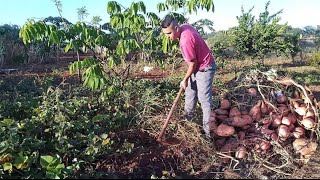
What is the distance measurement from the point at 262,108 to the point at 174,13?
1855mm

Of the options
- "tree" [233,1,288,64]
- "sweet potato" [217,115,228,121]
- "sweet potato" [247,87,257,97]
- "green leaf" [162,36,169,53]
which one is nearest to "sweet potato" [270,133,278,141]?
"sweet potato" [217,115,228,121]

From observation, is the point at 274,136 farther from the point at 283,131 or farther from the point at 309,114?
the point at 309,114

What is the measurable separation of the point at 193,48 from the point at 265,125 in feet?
4.23

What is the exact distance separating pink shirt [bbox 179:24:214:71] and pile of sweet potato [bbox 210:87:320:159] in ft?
2.22

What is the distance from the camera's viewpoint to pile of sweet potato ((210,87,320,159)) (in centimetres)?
416

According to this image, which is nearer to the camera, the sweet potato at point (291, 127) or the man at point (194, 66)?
the man at point (194, 66)

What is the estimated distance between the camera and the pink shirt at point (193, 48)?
4027 mm

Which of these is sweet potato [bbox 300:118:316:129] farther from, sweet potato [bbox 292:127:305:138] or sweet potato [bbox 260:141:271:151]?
sweet potato [bbox 260:141:271:151]

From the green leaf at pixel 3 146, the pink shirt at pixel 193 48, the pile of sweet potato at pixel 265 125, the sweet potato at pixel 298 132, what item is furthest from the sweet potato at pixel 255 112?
the green leaf at pixel 3 146

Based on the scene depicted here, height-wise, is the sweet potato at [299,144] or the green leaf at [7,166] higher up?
the green leaf at [7,166]

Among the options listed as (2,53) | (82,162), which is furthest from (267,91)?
(2,53)

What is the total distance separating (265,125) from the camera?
4473 mm

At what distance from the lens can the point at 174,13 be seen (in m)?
5.45

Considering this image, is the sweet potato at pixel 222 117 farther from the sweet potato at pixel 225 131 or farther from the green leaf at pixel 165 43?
the green leaf at pixel 165 43
